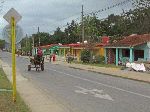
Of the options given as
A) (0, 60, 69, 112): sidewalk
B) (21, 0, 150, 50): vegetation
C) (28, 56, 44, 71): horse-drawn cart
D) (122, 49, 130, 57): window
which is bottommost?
(0, 60, 69, 112): sidewalk

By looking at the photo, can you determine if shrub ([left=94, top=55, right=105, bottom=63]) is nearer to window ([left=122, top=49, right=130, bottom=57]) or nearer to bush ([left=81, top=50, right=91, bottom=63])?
bush ([left=81, top=50, right=91, bottom=63])

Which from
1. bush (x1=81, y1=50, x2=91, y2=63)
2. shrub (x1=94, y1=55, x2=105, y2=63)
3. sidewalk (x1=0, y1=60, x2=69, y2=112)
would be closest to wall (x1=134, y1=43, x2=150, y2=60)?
shrub (x1=94, y1=55, x2=105, y2=63)

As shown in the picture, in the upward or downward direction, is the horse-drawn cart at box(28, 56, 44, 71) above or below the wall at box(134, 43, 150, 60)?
below

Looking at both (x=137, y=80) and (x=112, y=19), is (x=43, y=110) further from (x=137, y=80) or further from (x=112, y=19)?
(x=112, y=19)

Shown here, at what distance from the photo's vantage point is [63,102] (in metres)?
15.2

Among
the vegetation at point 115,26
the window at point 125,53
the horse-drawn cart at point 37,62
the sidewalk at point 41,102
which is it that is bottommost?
the sidewalk at point 41,102

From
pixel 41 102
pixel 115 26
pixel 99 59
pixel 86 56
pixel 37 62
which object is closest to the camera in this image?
pixel 41 102

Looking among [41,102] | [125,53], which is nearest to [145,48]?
[125,53]

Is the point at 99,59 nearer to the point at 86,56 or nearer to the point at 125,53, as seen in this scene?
the point at 86,56

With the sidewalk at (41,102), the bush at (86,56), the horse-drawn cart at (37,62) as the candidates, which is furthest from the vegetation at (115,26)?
the sidewalk at (41,102)

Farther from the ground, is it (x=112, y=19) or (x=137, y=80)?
(x=112, y=19)

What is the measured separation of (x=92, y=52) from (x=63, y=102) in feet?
151

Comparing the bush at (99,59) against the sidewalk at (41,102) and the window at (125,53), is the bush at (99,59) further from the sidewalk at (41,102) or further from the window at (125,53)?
the sidewalk at (41,102)

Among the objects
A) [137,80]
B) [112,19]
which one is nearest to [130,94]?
[137,80]
